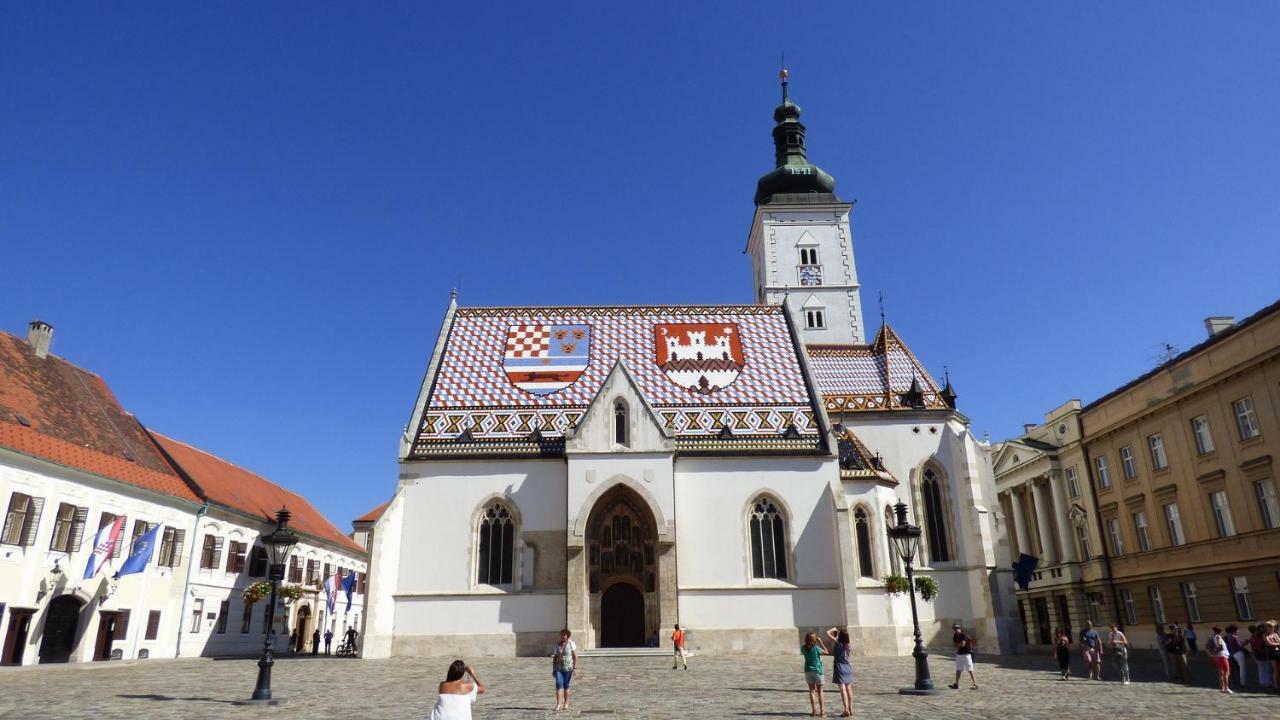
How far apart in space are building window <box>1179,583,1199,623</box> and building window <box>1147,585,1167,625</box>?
1.70 meters

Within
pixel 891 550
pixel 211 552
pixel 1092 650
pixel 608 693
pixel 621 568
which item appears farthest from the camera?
pixel 211 552

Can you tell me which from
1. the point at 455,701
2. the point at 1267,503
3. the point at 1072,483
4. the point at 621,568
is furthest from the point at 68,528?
the point at 1072,483

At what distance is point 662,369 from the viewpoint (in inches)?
1363

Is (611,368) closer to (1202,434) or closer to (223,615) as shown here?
(223,615)

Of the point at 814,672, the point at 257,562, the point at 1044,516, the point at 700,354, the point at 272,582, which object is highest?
the point at 700,354

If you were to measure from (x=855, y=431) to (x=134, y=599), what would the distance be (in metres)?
30.4

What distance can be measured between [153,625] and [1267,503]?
1675 inches

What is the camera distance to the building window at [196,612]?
3291 centimetres

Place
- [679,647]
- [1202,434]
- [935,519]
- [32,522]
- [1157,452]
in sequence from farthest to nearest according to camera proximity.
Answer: [1157,452] < [935,519] < [1202,434] < [32,522] < [679,647]

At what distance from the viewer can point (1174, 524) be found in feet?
109

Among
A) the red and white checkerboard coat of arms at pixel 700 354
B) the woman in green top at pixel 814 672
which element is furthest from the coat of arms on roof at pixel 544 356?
the woman in green top at pixel 814 672

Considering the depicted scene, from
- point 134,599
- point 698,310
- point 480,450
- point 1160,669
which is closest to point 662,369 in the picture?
point 698,310

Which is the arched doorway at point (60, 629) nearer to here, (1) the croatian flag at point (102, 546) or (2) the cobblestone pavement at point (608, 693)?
(1) the croatian flag at point (102, 546)

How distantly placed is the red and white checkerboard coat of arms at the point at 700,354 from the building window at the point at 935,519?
31.9 feet
